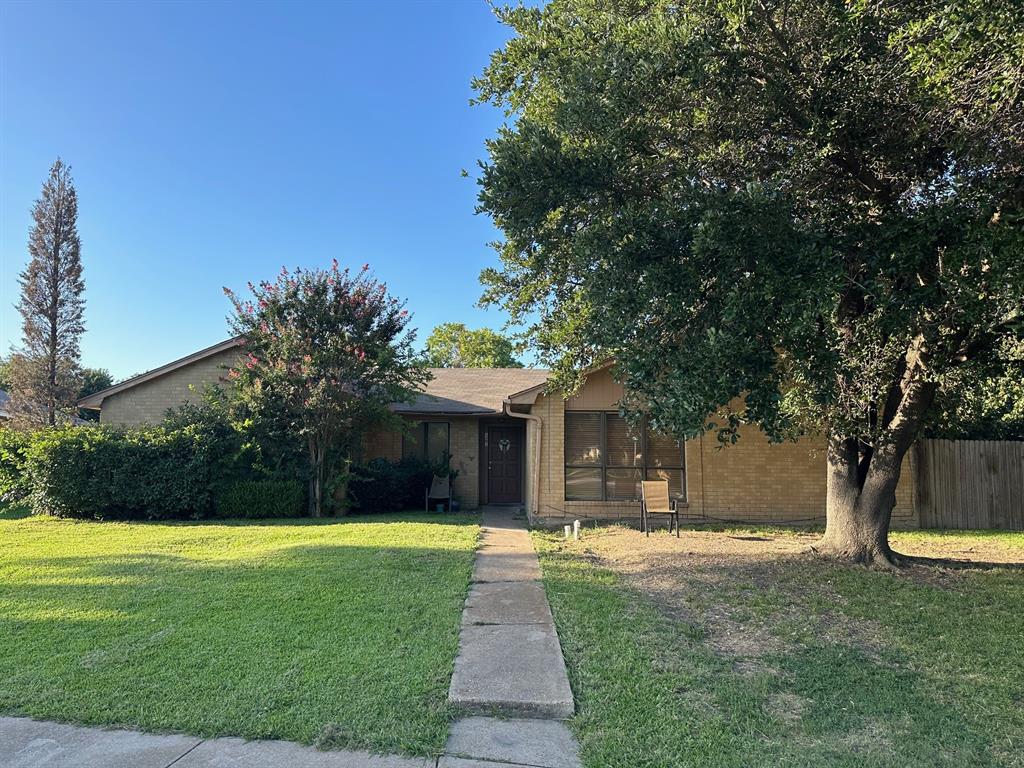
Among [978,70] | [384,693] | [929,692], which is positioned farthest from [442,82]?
[929,692]

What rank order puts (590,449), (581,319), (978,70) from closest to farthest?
(978,70), (581,319), (590,449)

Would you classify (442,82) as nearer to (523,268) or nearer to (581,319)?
(523,268)

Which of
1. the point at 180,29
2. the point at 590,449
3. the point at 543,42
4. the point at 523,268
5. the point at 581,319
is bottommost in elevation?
the point at 590,449

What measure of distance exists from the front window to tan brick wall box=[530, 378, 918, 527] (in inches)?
164

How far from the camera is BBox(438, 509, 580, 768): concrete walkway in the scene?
11.2 feet

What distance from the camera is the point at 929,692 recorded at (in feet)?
13.9

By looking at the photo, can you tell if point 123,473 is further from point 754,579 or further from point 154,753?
point 754,579

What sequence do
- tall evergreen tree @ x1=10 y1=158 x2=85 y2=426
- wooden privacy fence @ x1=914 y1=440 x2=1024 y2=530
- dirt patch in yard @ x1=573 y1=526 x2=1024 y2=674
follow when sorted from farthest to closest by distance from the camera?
tall evergreen tree @ x1=10 y1=158 x2=85 y2=426 → wooden privacy fence @ x1=914 y1=440 x2=1024 y2=530 → dirt patch in yard @ x1=573 y1=526 x2=1024 y2=674

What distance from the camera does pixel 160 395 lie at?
1681 centimetres

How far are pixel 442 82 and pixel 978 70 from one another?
876 cm

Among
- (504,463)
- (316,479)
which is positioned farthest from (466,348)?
(316,479)

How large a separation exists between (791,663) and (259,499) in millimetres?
11413

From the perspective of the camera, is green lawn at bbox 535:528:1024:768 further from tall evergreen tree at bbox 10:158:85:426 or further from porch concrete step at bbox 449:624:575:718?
tall evergreen tree at bbox 10:158:85:426

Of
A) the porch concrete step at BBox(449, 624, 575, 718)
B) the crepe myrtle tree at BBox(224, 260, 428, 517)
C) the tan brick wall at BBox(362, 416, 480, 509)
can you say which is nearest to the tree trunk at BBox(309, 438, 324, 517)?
the crepe myrtle tree at BBox(224, 260, 428, 517)
